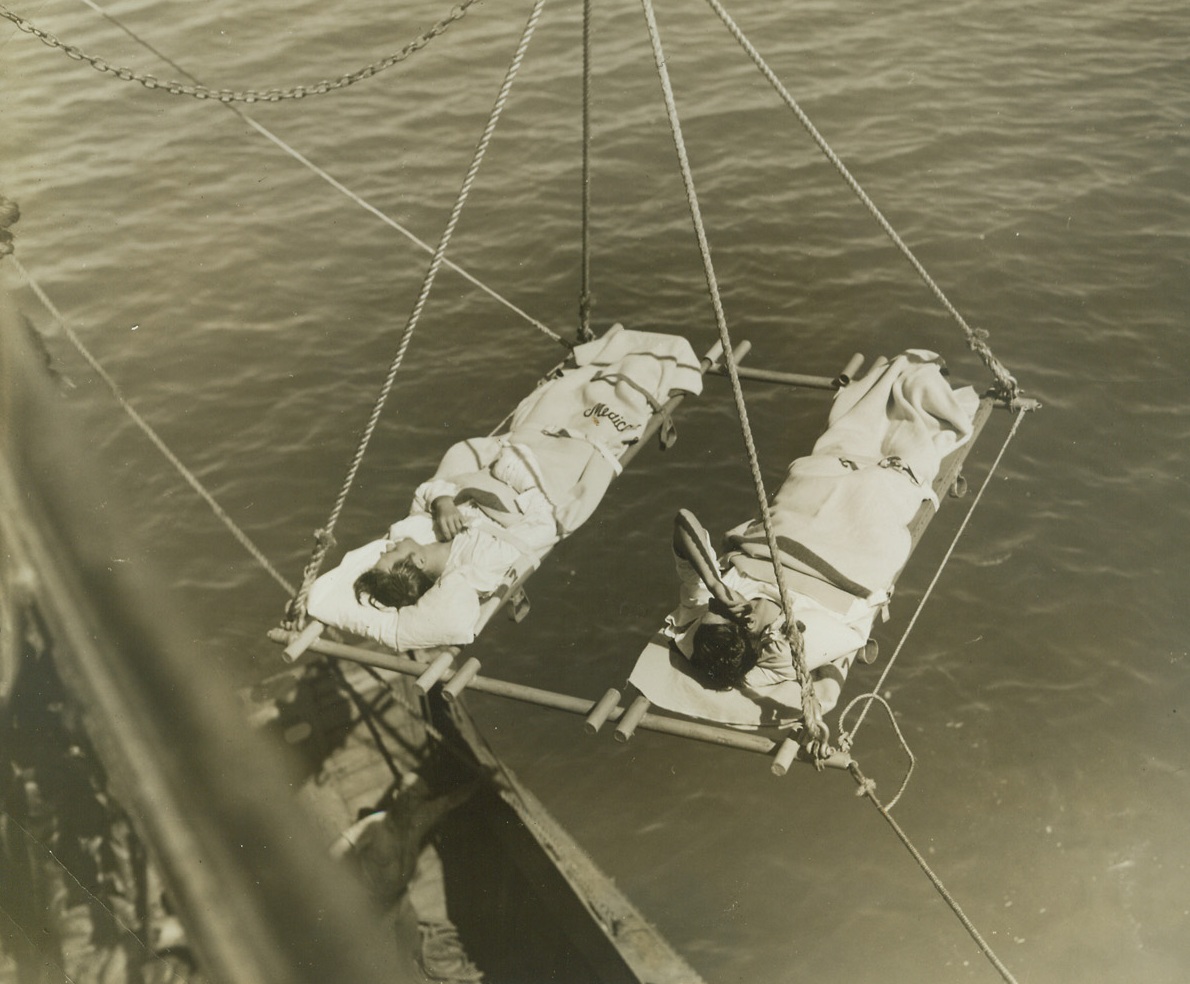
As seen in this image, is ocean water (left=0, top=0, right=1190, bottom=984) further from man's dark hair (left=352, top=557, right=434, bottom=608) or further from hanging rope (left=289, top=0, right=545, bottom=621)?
hanging rope (left=289, top=0, right=545, bottom=621)

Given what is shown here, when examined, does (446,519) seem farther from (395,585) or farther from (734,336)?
(734,336)

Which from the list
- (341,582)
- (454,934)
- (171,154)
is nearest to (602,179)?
(171,154)

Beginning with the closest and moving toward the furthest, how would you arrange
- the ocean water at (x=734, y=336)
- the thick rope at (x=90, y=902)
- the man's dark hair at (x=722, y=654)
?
the man's dark hair at (x=722, y=654), the thick rope at (x=90, y=902), the ocean water at (x=734, y=336)

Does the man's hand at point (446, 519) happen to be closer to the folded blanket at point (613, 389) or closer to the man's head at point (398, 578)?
the man's head at point (398, 578)

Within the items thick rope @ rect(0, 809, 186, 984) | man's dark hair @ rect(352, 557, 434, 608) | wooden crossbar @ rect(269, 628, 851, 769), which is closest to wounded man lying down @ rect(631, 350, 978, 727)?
wooden crossbar @ rect(269, 628, 851, 769)

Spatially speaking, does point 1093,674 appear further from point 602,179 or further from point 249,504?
point 602,179

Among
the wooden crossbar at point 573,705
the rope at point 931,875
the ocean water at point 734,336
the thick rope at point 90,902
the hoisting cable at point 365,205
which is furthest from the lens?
the hoisting cable at point 365,205

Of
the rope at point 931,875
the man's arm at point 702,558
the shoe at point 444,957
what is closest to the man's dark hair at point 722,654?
the man's arm at point 702,558
